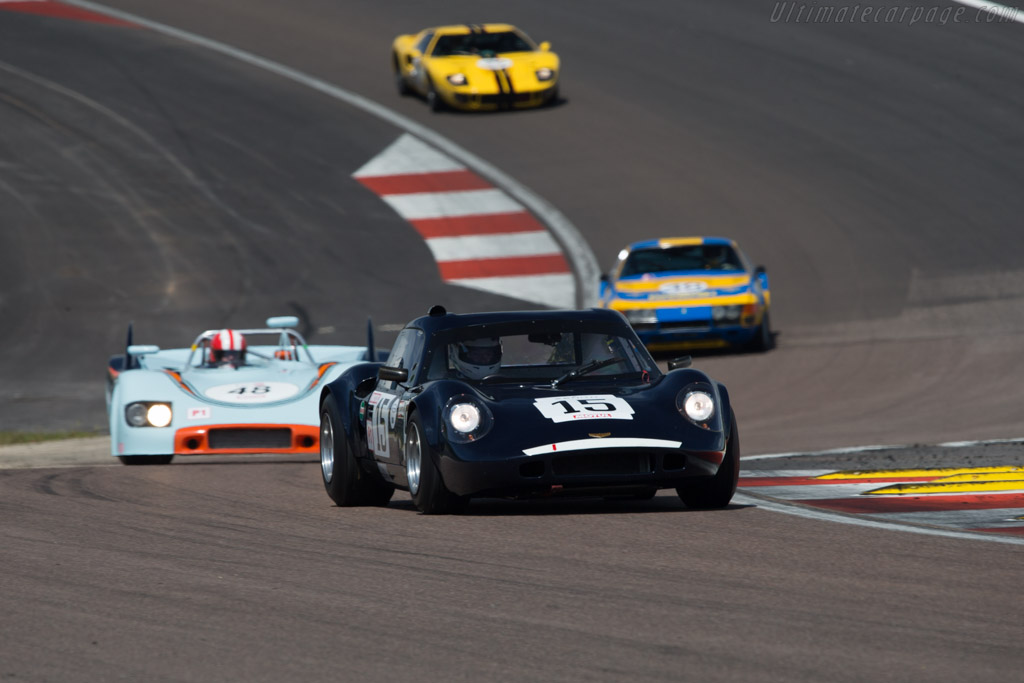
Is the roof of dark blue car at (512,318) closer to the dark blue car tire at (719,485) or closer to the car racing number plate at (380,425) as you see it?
the car racing number plate at (380,425)

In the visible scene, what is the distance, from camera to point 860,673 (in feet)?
15.1

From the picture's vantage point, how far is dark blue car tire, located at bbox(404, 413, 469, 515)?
779 centimetres

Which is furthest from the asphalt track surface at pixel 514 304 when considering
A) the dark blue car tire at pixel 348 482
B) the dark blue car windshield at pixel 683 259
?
the dark blue car windshield at pixel 683 259

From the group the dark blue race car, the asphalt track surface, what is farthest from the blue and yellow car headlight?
the dark blue race car

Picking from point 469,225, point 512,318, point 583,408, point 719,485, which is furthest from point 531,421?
point 469,225

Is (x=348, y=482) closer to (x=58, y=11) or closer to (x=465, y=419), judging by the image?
(x=465, y=419)

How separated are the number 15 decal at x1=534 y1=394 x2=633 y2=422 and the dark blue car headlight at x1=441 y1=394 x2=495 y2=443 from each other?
258 mm

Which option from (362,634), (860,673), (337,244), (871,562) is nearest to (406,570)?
(362,634)

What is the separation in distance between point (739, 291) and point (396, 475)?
9.05 meters

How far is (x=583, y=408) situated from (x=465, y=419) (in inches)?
20.9

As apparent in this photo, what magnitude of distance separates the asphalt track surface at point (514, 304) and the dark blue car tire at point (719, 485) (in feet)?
0.53

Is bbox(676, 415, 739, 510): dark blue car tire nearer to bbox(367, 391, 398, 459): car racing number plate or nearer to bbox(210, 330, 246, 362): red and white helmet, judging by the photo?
bbox(367, 391, 398, 459): car racing number plate

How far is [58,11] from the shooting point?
32938 millimetres

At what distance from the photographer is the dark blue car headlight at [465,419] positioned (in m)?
7.67
